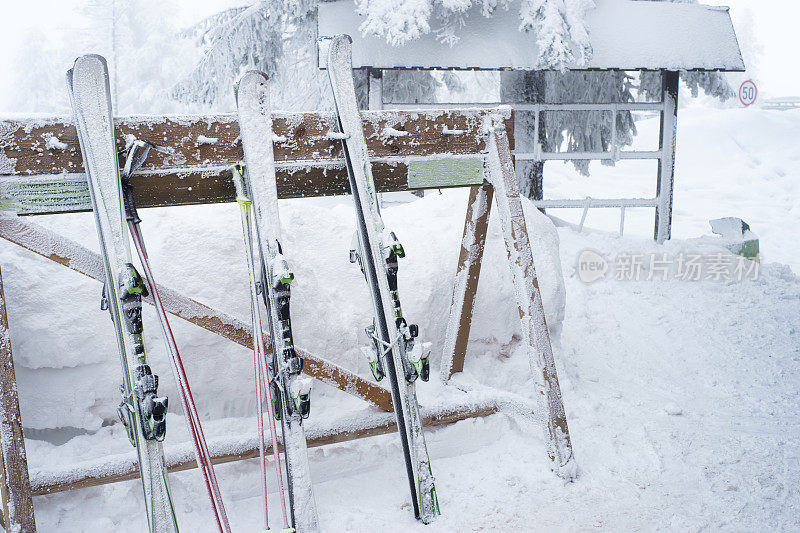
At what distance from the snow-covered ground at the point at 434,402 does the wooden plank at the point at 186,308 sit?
0.60 feet

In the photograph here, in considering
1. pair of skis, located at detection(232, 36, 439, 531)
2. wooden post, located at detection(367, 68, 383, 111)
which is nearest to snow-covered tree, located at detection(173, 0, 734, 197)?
wooden post, located at detection(367, 68, 383, 111)

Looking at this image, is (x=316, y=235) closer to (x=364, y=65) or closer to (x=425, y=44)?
(x=364, y=65)

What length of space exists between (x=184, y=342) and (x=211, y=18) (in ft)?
24.0

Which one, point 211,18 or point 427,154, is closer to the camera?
point 427,154

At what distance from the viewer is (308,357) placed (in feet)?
9.68

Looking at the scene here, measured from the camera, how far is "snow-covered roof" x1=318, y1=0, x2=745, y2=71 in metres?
7.11

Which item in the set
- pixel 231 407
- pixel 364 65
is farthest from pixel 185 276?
pixel 364 65

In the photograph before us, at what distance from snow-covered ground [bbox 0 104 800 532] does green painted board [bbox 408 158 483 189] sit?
3.40 ft

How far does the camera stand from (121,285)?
205 cm

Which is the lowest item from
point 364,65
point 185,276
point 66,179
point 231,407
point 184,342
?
point 231,407

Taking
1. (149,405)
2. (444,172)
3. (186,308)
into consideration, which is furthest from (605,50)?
(149,405)

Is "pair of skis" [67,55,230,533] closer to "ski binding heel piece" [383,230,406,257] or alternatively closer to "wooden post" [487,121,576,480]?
"ski binding heel piece" [383,230,406,257]

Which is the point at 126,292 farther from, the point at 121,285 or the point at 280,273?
the point at 280,273

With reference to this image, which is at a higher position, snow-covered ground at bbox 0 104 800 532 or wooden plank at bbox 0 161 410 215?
wooden plank at bbox 0 161 410 215
